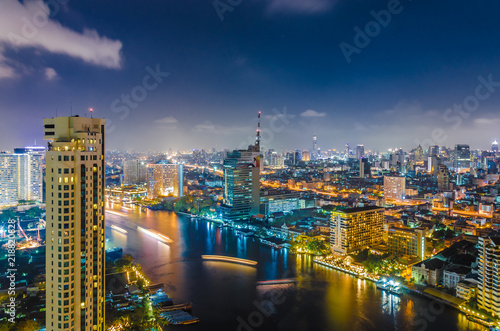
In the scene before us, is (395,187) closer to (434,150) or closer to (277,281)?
(277,281)

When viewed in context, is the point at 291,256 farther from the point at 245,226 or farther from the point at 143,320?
the point at 143,320

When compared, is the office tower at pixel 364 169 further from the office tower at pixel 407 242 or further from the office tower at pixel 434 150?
the office tower at pixel 407 242

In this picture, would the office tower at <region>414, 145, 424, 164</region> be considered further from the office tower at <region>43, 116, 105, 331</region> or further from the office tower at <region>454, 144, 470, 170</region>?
the office tower at <region>43, 116, 105, 331</region>

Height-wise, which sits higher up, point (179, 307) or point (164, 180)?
point (164, 180)

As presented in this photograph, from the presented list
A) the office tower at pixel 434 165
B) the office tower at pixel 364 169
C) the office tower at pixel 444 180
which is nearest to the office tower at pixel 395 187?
the office tower at pixel 444 180

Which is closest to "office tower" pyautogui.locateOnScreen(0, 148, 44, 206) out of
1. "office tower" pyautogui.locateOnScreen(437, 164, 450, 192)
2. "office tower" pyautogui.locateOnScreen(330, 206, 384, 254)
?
"office tower" pyautogui.locateOnScreen(330, 206, 384, 254)

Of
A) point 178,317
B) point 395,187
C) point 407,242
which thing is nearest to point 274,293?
point 178,317
